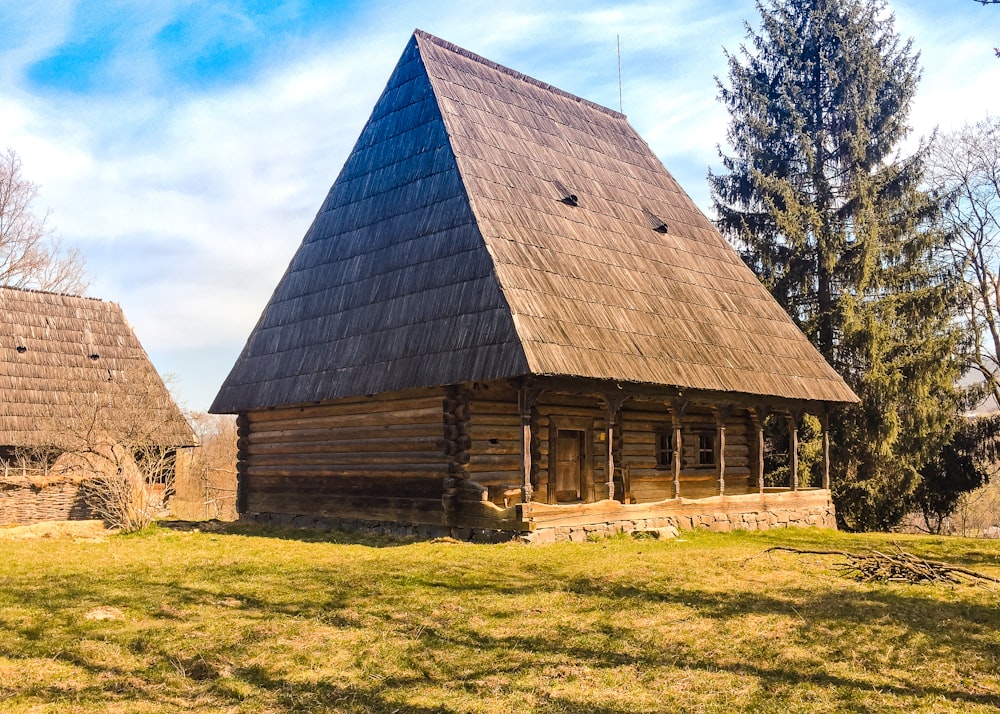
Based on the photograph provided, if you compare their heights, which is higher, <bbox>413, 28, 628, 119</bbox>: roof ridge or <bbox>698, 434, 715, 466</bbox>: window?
<bbox>413, 28, 628, 119</bbox>: roof ridge

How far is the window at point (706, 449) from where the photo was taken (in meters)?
20.7

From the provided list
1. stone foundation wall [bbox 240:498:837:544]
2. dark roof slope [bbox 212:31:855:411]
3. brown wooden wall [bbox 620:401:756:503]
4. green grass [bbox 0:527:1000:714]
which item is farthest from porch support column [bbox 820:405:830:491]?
green grass [bbox 0:527:1000:714]

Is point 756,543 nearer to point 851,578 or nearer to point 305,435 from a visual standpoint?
point 851,578

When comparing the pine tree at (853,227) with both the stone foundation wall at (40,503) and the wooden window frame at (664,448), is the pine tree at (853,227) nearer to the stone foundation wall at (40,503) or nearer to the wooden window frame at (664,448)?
the wooden window frame at (664,448)

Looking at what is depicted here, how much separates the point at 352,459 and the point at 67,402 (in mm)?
11477

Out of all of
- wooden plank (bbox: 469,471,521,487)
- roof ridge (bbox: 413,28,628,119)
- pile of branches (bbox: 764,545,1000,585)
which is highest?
roof ridge (bbox: 413,28,628,119)

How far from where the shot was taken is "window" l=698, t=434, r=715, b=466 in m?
20.7

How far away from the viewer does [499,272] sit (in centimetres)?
1533

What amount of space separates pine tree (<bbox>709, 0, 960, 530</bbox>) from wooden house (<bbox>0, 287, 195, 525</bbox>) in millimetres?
18937

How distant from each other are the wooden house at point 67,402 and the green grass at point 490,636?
361 inches

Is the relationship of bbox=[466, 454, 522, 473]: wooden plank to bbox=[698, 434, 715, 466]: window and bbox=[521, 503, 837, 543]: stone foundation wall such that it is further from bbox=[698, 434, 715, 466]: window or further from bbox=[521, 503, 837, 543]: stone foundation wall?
bbox=[698, 434, 715, 466]: window

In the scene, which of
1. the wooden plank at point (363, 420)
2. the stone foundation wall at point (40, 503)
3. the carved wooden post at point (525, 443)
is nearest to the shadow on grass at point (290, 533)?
the wooden plank at point (363, 420)

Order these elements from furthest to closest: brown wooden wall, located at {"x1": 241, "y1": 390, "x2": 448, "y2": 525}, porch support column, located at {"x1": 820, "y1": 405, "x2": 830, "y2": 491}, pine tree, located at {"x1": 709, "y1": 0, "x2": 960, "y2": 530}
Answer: pine tree, located at {"x1": 709, "y1": 0, "x2": 960, "y2": 530} → porch support column, located at {"x1": 820, "y1": 405, "x2": 830, "y2": 491} → brown wooden wall, located at {"x1": 241, "y1": 390, "x2": 448, "y2": 525}

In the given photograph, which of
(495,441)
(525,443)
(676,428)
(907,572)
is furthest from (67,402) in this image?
(907,572)
